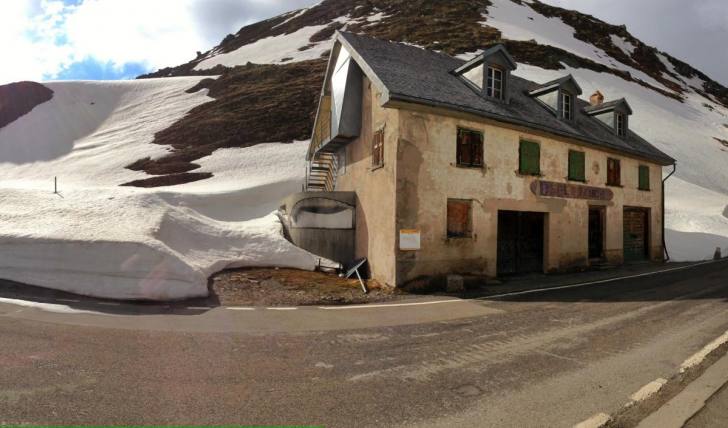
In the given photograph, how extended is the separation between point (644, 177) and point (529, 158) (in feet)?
30.6

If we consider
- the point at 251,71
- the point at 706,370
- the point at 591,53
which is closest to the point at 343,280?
the point at 706,370

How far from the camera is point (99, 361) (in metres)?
5.09

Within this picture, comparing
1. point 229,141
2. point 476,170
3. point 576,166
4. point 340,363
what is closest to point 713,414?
point 340,363

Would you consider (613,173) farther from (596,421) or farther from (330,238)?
(596,421)

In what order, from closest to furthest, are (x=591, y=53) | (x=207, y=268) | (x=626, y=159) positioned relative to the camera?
(x=207, y=268)
(x=626, y=159)
(x=591, y=53)

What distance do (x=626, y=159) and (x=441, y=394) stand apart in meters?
19.0

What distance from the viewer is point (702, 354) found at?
5.64 m

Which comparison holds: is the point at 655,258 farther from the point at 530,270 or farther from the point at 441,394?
the point at 441,394

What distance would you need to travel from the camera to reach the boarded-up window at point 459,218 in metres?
12.6

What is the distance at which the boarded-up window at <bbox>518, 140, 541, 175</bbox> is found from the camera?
14281 mm

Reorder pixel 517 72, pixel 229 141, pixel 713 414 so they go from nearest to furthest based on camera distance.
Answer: pixel 713 414, pixel 229 141, pixel 517 72

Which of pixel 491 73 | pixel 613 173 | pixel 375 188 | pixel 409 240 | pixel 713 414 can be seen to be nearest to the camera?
pixel 713 414

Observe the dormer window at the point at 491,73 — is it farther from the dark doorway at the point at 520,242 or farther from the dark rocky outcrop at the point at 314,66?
the dark rocky outcrop at the point at 314,66

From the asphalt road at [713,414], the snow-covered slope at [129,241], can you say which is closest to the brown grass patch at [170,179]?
the snow-covered slope at [129,241]
